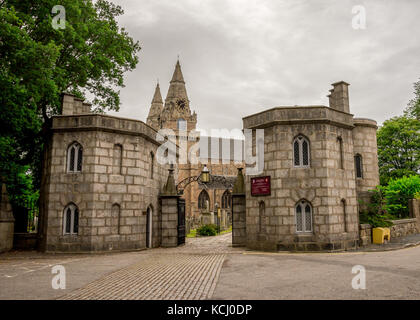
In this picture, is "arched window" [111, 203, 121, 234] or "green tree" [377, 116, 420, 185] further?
"green tree" [377, 116, 420, 185]

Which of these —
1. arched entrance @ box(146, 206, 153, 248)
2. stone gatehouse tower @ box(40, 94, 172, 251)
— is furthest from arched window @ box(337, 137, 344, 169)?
arched entrance @ box(146, 206, 153, 248)

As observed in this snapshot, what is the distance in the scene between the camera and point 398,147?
1328 inches

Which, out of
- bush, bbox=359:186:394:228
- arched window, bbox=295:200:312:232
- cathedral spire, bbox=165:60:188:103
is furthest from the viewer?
cathedral spire, bbox=165:60:188:103

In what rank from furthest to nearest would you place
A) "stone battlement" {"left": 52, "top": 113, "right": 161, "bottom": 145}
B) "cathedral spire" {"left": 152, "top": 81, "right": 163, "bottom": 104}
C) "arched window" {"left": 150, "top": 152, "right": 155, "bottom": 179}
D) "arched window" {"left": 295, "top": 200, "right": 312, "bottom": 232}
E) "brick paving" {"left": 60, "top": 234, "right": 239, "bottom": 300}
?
"cathedral spire" {"left": 152, "top": 81, "right": 163, "bottom": 104}
"arched window" {"left": 150, "top": 152, "right": 155, "bottom": 179}
"stone battlement" {"left": 52, "top": 113, "right": 161, "bottom": 145}
"arched window" {"left": 295, "top": 200, "right": 312, "bottom": 232}
"brick paving" {"left": 60, "top": 234, "right": 239, "bottom": 300}

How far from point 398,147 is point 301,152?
77.2 feet

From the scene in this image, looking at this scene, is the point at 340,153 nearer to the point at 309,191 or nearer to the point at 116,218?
the point at 309,191

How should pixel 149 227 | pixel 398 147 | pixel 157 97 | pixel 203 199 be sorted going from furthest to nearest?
1. pixel 157 97
2. pixel 203 199
3. pixel 398 147
4. pixel 149 227

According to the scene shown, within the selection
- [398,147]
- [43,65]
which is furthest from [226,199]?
[43,65]

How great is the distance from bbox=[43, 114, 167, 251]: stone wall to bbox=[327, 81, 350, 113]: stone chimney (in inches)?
397

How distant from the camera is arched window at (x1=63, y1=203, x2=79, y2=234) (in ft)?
49.7

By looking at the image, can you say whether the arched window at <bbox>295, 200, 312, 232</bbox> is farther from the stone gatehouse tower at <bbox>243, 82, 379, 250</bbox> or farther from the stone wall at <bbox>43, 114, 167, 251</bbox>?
the stone wall at <bbox>43, 114, 167, 251</bbox>

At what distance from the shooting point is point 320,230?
14.5m
